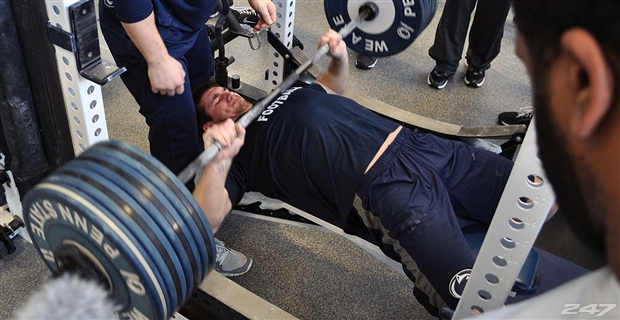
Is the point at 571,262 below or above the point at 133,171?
below

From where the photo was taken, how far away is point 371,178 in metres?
1.62

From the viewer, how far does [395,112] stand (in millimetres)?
2389

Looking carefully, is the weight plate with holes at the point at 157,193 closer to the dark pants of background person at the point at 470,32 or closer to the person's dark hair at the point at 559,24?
the person's dark hair at the point at 559,24

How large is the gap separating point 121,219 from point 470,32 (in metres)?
2.37

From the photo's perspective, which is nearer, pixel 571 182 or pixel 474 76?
pixel 571 182

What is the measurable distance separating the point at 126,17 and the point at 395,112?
1218 millimetres

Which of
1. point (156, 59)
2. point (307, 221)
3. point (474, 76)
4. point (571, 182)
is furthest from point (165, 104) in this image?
point (474, 76)

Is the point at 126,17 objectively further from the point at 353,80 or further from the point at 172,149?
the point at 353,80

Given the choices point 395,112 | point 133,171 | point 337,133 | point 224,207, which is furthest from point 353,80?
point 133,171

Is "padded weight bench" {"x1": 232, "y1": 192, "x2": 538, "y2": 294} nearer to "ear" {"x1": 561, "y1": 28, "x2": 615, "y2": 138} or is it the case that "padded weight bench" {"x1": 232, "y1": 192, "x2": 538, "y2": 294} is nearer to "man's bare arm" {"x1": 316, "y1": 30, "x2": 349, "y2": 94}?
"man's bare arm" {"x1": 316, "y1": 30, "x2": 349, "y2": 94}

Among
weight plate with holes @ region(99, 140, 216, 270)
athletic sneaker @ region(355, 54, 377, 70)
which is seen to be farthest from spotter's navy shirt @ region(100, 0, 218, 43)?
athletic sneaker @ region(355, 54, 377, 70)

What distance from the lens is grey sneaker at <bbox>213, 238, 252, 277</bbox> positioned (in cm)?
195

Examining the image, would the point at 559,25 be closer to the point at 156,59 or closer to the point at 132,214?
the point at 132,214

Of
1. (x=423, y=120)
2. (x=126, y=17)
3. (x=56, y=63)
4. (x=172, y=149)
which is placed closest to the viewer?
(x=56, y=63)
